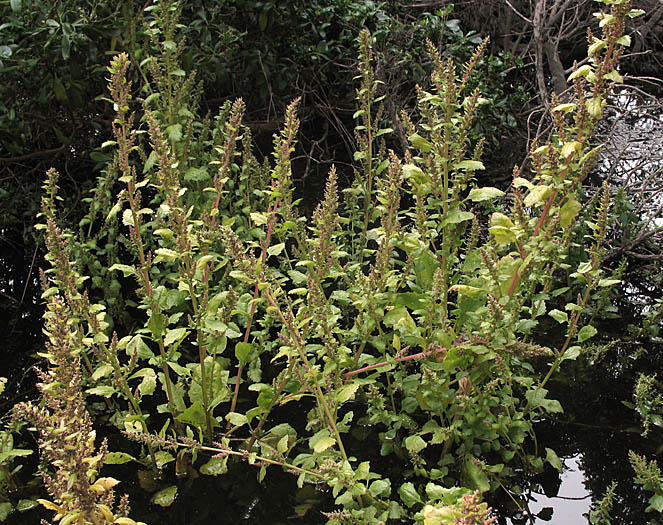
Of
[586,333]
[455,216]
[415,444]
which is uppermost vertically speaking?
[455,216]

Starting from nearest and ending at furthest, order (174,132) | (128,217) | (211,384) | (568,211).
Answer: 1. (568,211)
2. (128,217)
3. (211,384)
4. (174,132)

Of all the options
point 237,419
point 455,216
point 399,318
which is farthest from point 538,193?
point 237,419

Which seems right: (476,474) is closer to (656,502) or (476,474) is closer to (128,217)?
(656,502)

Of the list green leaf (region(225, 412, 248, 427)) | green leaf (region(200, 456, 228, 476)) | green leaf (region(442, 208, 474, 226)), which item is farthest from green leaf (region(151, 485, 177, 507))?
green leaf (region(442, 208, 474, 226))

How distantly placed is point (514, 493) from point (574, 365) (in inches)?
39.7

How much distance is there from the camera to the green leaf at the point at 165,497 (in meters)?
2.29

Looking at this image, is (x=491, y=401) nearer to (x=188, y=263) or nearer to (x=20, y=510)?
(x=188, y=263)

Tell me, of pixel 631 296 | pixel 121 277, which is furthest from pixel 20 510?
pixel 631 296

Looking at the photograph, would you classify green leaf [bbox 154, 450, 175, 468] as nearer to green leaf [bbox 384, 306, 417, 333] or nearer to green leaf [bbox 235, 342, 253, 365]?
green leaf [bbox 235, 342, 253, 365]

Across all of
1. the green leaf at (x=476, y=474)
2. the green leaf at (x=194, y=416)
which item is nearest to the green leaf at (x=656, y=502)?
the green leaf at (x=476, y=474)

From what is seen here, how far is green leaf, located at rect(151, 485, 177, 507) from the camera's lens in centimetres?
229

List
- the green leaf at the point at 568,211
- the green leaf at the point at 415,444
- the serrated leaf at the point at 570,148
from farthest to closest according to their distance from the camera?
the green leaf at the point at 415,444, the green leaf at the point at 568,211, the serrated leaf at the point at 570,148

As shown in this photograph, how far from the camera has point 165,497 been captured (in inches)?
90.9

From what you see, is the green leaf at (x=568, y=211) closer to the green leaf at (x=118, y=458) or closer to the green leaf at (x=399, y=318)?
the green leaf at (x=399, y=318)
